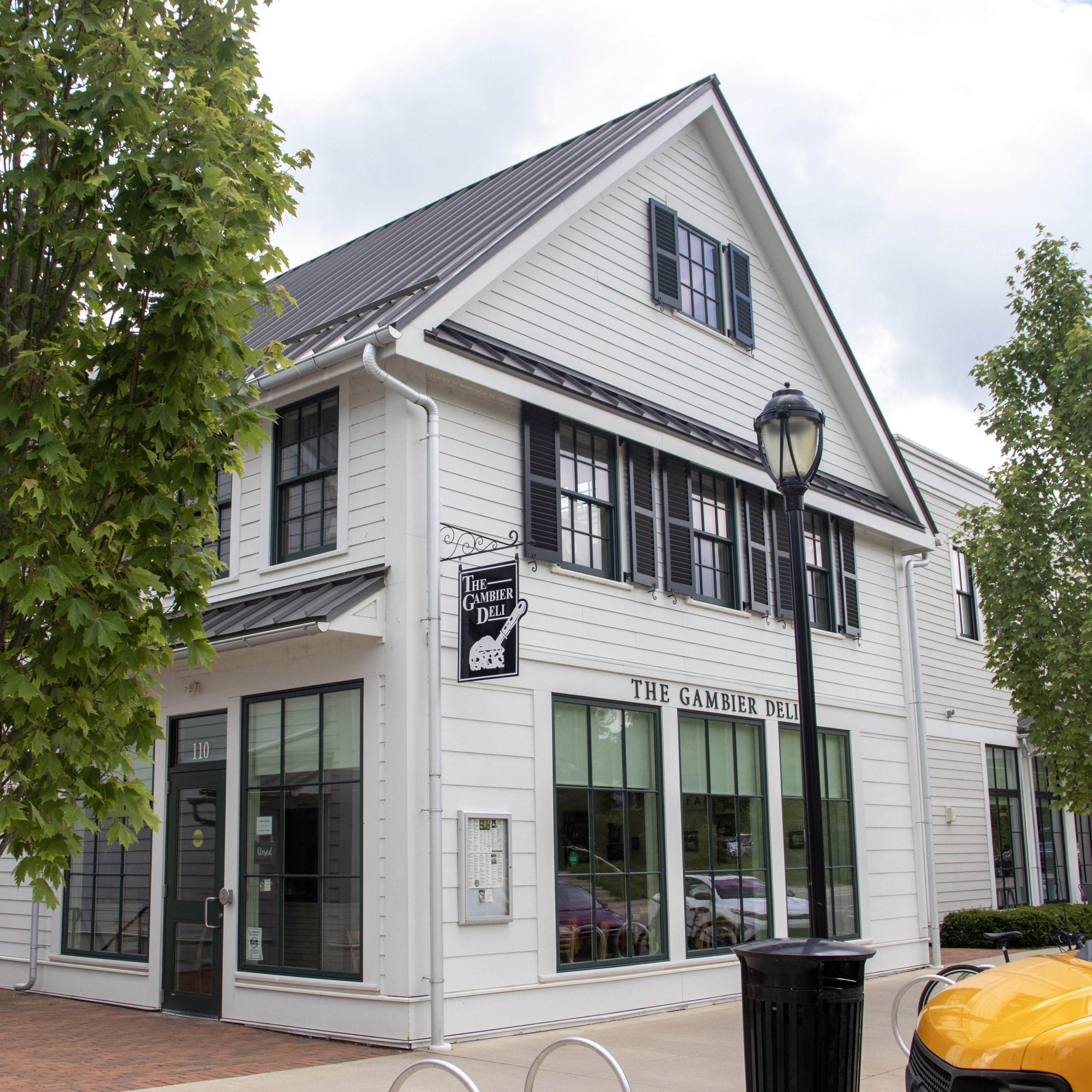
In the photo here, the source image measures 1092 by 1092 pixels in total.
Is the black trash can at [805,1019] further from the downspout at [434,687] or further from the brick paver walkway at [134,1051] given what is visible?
the brick paver walkway at [134,1051]

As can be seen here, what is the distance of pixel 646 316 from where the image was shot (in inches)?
542

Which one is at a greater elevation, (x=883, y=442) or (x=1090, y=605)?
(x=883, y=442)

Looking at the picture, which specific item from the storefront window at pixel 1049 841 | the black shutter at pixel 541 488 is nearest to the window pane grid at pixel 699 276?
the black shutter at pixel 541 488

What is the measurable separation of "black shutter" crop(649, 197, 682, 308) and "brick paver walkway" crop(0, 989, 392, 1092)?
29.0ft

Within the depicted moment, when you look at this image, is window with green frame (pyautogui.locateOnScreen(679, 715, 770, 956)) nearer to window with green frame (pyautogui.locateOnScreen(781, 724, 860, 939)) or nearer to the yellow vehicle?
window with green frame (pyautogui.locateOnScreen(781, 724, 860, 939))

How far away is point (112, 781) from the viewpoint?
516 centimetres

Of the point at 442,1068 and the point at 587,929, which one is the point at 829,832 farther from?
the point at 442,1068

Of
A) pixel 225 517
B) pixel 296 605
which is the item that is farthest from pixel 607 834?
pixel 225 517

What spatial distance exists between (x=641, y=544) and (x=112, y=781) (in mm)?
8220

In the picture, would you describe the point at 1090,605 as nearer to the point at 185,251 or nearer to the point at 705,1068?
the point at 705,1068

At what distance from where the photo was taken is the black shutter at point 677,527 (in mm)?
13148

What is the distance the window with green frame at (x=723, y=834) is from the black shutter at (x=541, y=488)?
278 centimetres

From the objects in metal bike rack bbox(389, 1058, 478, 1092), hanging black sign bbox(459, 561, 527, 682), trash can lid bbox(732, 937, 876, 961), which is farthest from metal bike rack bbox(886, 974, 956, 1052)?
hanging black sign bbox(459, 561, 527, 682)

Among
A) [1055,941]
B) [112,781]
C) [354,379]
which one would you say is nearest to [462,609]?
[354,379]
